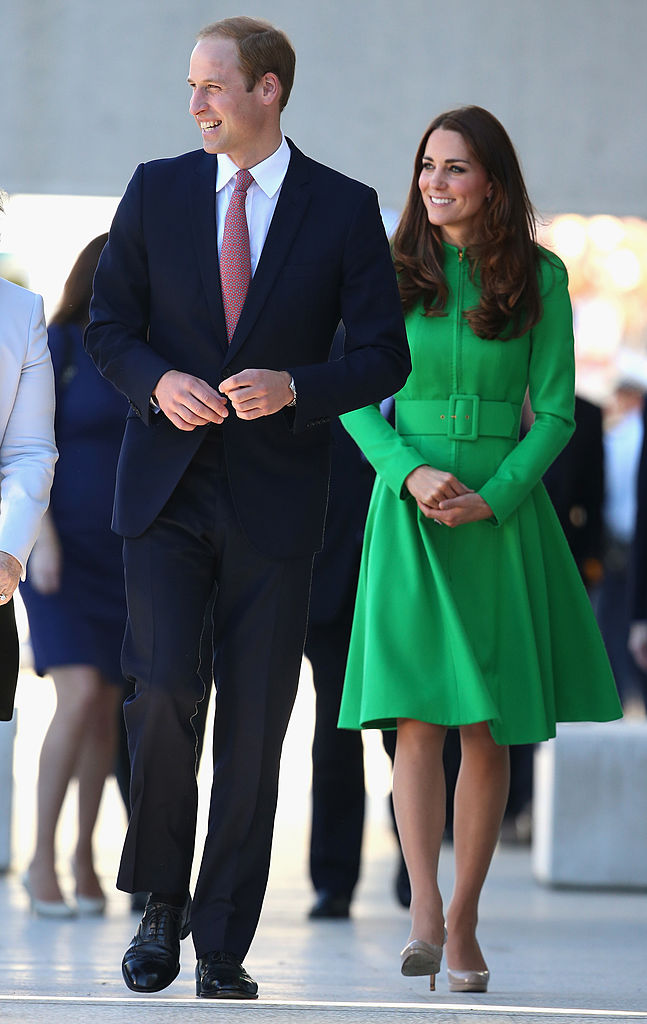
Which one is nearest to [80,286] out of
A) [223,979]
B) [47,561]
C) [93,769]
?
[47,561]

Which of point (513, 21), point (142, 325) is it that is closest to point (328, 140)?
point (513, 21)

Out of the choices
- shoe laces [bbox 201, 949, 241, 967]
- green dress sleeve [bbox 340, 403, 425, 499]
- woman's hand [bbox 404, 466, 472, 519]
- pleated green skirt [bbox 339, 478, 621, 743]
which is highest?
green dress sleeve [bbox 340, 403, 425, 499]

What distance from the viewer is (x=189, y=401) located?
3160 millimetres

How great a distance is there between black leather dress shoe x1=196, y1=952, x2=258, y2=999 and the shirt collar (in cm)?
149

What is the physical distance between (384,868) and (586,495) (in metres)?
1.58

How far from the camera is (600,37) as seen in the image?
255 inches

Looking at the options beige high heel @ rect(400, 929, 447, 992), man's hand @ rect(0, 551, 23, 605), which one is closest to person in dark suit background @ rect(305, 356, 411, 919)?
beige high heel @ rect(400, 929, 447, 992)

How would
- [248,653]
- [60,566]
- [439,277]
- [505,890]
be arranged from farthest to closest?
[505,890] < [60,566] < [439,277] < [248,653]

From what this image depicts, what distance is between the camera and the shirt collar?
11.3 feet

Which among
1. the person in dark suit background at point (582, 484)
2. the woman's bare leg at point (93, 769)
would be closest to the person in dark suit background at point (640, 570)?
the person in dark suit background at point (582, 484)

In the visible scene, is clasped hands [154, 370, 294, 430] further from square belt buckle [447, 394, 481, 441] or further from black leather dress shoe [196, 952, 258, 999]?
black leather dress shoe [196, 952, 258, 999]

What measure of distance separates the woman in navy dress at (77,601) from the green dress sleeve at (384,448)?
1268 millimetres

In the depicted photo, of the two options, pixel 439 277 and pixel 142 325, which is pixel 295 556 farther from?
pixel 439 277

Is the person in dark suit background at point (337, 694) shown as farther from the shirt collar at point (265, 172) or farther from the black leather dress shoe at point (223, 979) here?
the black leather dress shoe at point (223, 979)
